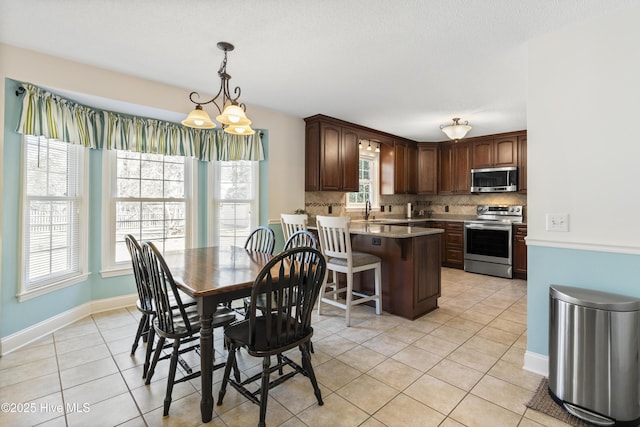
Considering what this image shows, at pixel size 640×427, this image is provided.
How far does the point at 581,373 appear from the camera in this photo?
67.6 inches

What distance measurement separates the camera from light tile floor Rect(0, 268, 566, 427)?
5.66ft

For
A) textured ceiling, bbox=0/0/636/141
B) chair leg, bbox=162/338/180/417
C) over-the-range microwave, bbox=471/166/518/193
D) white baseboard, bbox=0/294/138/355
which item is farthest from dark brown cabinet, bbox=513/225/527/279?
white baseboard, bbox=0/294/138/355

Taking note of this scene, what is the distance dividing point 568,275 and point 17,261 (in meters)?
4.28

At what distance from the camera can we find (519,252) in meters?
4.88

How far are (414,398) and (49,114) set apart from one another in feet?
12.2

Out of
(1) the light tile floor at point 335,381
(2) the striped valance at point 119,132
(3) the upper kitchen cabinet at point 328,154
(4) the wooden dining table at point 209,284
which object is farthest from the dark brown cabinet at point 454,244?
(4) the wooden dining table at point 209,284

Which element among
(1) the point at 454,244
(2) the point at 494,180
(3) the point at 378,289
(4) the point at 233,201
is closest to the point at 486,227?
(1) the point at 454,244

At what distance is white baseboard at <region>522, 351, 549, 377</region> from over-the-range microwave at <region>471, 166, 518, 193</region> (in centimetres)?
377

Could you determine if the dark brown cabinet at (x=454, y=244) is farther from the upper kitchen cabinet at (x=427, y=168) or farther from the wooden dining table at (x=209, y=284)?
the wooden dining table at (x=209, y=284)

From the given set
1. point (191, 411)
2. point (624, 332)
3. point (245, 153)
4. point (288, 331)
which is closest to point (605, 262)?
point (624, 332)

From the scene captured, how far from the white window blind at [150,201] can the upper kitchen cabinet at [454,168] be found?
4.82 metres

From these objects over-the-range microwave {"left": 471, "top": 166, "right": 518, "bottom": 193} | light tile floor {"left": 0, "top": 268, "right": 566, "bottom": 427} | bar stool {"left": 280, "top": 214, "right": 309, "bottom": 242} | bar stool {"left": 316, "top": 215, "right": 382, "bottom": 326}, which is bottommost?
light tile floor {"left": 0, "top": 268, "right": 566, "bottom": 427}

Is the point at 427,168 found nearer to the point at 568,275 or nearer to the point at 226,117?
the point at 568,275

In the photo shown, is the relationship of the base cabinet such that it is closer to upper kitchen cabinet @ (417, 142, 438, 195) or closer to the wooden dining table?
the wooden dining table
